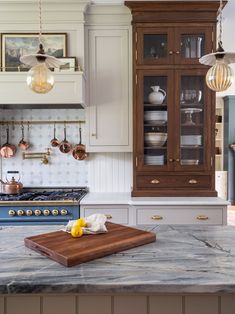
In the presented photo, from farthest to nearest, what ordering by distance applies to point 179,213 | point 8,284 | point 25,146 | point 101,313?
point 25,146, point 179,213, point 101,313, point 8,284

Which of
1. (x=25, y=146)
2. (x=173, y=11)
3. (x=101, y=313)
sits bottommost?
(x=101, y=313)

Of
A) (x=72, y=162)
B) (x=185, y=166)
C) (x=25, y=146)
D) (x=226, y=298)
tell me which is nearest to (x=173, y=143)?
(x=185, y=166)

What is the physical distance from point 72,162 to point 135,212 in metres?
0.95

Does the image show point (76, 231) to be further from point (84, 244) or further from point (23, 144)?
point (23, 144)

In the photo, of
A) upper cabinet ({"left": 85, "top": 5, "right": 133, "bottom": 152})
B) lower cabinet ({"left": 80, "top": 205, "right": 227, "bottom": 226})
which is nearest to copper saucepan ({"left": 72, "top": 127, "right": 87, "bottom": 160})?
upper cabinet ({"left": 85, "top": 5, "right": 133, "bottom": 152})

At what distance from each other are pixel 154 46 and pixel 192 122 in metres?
0.79

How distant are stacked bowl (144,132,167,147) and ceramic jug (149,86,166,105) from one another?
29 centimetres

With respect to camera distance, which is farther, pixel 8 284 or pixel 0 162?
pixel 0 162

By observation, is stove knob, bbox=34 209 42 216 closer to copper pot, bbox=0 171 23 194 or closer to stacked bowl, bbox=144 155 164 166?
copper pot, bbox=0 171 23 194

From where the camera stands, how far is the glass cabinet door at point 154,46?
106 inches

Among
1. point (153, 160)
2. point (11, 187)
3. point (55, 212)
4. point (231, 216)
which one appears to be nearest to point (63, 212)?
point (55, 212)

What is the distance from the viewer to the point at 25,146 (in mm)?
3053

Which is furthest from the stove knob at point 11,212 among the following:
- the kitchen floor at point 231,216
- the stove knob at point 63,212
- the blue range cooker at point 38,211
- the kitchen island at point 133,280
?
the kitchen floor at point 231,216

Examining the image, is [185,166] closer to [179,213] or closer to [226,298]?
[179,213]
